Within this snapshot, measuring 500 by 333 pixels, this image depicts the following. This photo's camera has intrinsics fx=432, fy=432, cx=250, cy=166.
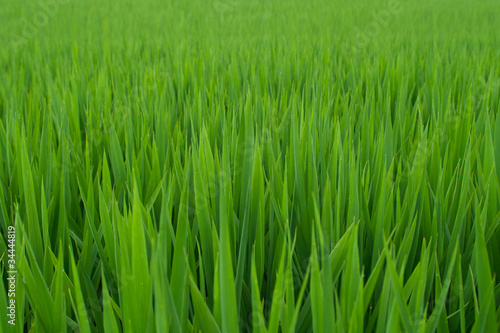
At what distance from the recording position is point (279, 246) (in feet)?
2.01

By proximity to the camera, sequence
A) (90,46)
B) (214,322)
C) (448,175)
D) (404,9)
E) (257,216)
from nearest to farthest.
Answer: (214,322), (257,216), (448,175), (90,46), (404,9)

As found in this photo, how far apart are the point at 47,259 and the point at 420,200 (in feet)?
1.78

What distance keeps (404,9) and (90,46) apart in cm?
353

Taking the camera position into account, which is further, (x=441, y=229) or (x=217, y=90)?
(x=217, y=90)

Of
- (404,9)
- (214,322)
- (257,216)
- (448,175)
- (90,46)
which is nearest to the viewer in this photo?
(214,322)

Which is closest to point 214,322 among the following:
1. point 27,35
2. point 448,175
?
point 448,175

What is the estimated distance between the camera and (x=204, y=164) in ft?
2.26

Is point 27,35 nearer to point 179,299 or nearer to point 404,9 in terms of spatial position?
point 179,299

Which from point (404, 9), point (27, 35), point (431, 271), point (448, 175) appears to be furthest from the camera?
point (404, 9)

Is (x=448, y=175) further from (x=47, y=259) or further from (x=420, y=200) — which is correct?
(x=47, y=259)

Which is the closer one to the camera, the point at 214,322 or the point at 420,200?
the point at 214,322

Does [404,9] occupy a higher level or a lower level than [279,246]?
higher

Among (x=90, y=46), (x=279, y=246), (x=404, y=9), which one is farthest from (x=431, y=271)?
(x=404, y=9)

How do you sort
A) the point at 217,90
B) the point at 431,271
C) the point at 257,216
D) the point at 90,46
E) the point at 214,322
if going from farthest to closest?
the point at 90,46 → the point at 217,90 → the point at 257,216 → the point at 431,271 → the point at 214,322
